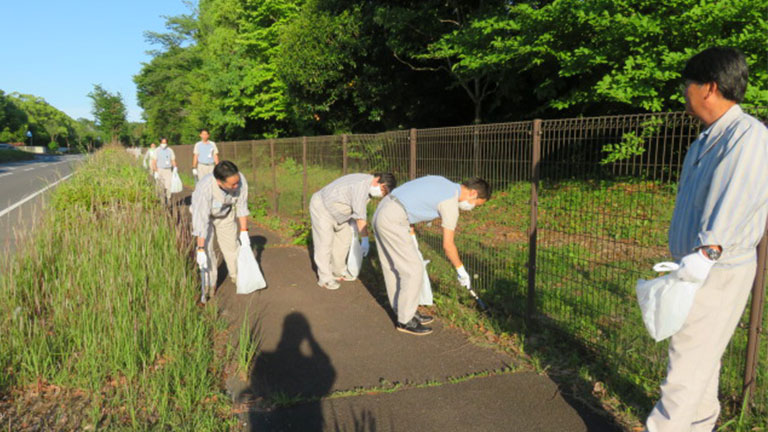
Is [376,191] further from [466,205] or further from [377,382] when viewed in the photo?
[377,382]

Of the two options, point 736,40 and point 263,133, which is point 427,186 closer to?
point 736,40

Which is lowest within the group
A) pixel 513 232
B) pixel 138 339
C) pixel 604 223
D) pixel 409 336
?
pixel 409 336

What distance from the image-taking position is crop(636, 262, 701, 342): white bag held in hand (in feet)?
7.43

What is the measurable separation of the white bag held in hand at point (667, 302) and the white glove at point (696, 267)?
0.21ft

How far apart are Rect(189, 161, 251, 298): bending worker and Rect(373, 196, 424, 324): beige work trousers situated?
181 cm

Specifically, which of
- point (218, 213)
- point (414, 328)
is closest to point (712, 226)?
point (414, 328)

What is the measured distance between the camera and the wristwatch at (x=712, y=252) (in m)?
2.17

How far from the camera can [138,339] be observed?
371cm

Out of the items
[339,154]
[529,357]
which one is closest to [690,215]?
[529,357]

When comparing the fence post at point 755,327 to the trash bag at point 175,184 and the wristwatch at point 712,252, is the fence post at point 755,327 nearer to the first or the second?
the wristwatch at point 712,252

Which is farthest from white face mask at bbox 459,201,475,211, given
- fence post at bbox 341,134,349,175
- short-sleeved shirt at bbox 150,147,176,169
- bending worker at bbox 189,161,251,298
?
short-sleeved shirt at bbox 150,147,176,169

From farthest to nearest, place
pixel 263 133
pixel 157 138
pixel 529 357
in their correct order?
pixel 157 138
pixel 263 133
pixel 529 357

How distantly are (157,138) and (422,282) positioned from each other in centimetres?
5544

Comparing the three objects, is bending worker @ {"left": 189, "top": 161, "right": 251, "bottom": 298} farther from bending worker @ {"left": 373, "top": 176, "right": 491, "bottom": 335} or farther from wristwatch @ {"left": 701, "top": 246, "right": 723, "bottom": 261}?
wristwatch @ {"left": 701, "top": 246, "right": 723, "bottom": 261}
